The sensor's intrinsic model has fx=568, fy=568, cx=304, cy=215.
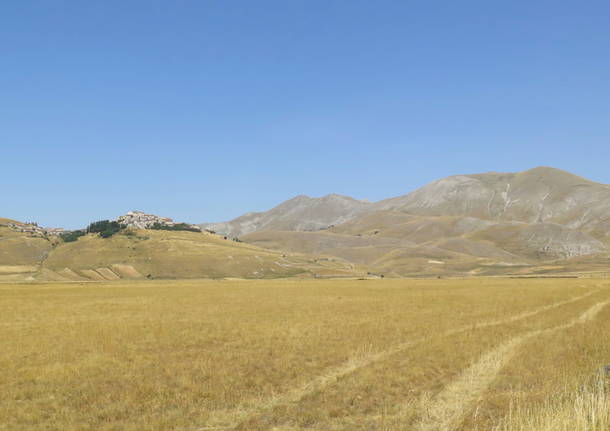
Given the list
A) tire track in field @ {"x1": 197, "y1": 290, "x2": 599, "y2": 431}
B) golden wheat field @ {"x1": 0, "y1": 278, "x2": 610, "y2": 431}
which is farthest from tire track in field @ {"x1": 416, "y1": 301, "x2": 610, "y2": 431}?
tire track in field @ {"x1": 197, "y1": 290, "x2": 599, "y2": 431}

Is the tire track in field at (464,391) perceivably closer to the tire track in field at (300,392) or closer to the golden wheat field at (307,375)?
the golden wheat field at (307,375)

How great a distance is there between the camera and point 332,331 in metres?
34.2

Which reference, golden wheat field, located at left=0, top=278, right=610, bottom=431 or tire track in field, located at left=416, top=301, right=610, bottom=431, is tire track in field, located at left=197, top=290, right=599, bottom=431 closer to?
golden wheat field, located at left=0, top=278, right=610, bottom=431

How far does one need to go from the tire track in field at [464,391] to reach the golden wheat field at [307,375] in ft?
0.17

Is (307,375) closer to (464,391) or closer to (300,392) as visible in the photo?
(300,392)

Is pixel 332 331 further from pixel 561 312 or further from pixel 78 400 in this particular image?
pixel 561 312

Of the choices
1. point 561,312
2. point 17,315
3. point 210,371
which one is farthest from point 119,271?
point 210,371

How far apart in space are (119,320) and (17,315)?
11.6 meters

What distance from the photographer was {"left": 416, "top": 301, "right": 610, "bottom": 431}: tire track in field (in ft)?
49.9

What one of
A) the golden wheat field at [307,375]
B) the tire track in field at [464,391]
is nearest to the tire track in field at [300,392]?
the golden wheat field at [307,375]

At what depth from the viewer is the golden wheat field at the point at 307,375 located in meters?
15.4

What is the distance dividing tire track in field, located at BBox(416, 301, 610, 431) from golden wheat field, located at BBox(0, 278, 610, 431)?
52mm

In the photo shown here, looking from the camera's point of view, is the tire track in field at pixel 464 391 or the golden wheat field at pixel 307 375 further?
the golden wheat field at pixel 307 375

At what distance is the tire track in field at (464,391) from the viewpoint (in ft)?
49.9
